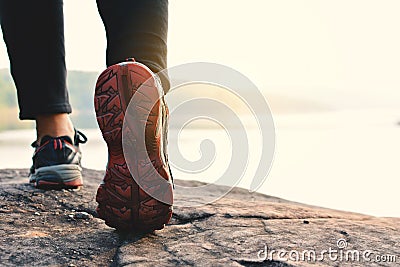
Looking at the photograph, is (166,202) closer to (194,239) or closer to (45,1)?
(194,239)

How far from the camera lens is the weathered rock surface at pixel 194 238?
94 centimetres

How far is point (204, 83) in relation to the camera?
3.57ft

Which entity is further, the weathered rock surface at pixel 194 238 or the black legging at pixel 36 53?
the black legging at pixel 36 53

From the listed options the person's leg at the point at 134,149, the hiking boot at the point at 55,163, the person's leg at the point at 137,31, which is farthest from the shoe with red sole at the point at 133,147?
the hiking boot at the point at 55,163

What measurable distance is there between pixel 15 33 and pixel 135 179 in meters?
0.68

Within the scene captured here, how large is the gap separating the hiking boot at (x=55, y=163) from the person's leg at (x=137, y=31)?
0.45 m

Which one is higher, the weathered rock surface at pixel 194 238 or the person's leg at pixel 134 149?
the person's leg at pixel 134 149

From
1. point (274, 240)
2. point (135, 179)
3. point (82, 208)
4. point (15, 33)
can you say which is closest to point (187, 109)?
point (135, 179)

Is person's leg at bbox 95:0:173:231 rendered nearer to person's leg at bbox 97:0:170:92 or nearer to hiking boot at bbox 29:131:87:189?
person's leg at bbox 97:0:170:92

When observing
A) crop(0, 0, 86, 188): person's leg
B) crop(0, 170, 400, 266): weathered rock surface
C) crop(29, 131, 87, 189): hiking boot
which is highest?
crop(0, 0, 86, 188): person's leg

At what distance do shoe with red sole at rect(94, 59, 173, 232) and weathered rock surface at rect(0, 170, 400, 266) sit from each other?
8 centimetres

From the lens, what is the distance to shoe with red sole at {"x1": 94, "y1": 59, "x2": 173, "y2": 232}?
926 mm

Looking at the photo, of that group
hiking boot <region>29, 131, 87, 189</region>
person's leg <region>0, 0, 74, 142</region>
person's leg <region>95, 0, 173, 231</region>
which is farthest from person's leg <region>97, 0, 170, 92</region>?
hiking boot <region>29, 131, 87, 189</region>

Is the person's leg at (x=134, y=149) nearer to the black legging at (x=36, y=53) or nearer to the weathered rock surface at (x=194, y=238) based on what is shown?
the weathered rock surface at (x=194, y=238)
